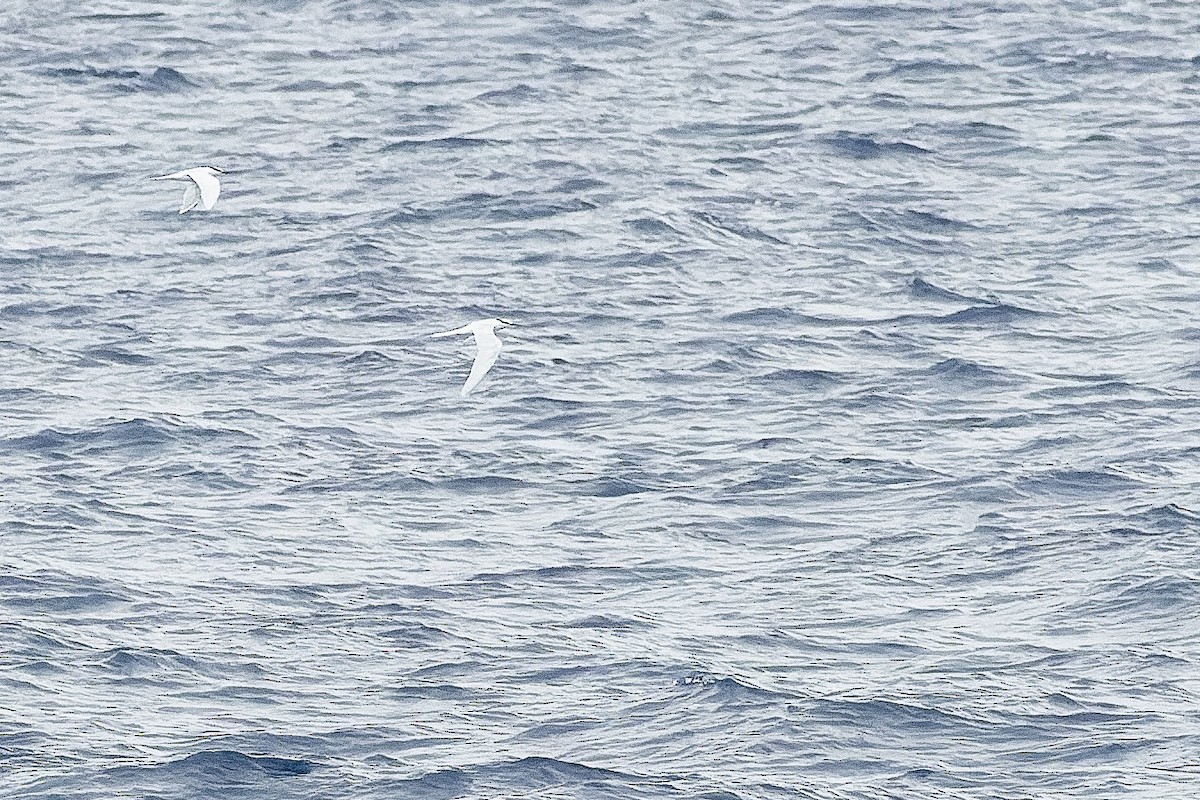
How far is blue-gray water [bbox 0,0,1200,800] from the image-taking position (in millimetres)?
32719

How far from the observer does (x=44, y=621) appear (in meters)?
35.2

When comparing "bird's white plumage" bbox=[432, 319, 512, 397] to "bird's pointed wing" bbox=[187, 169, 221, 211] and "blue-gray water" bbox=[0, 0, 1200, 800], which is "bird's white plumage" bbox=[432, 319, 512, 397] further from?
"bird's pointed wing" bbox=[187, 169, 221, 211]

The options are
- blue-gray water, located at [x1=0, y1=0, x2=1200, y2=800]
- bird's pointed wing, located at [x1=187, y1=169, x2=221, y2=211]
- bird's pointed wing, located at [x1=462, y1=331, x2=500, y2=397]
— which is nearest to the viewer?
blue-gray water, located at [x1=0, y1=0, x2=1200, y2=800]

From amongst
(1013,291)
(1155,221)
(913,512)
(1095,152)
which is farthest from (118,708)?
(1095,152)

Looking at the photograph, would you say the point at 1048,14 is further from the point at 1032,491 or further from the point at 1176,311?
the point at 1032,491

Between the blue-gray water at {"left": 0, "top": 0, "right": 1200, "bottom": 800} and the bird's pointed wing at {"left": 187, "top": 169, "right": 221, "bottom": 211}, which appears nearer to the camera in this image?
the blue-gray water at {"left": 0, "top": 0, "right": 1200, "bottom": 800}

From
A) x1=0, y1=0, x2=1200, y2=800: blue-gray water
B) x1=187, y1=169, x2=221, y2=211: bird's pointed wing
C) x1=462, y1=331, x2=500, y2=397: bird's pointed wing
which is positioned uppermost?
x1=187, y1=169, x2=221, y2=211: bird's pointed wing

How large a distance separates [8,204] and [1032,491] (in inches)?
902

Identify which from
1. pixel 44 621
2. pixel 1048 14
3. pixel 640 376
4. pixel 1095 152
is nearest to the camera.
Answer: pixel 44 621

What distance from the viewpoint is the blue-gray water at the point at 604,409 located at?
1288 inches

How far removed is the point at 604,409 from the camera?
4253 cm

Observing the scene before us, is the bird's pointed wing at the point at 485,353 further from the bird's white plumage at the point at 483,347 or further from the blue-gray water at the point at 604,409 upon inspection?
the blue-gray water at the point at 604,409

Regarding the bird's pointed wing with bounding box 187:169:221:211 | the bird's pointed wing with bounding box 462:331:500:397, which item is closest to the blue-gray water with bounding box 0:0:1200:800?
the bird's pointed wing with bounding box 462:331:500:397

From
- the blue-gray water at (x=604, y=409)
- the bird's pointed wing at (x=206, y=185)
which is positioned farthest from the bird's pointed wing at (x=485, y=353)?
the bird's pointed wing at (x=206, y=185)
